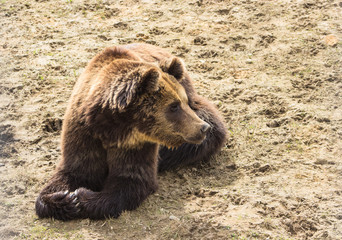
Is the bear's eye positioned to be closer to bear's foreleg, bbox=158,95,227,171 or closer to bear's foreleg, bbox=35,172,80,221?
bear's foreleg, bbox=158,95,227,171

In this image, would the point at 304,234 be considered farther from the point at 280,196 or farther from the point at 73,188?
the point at 73,188

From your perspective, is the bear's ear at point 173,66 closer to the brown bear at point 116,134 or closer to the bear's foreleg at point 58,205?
the brown bear at point 116,134

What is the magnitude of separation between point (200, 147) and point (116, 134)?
5.15 feet

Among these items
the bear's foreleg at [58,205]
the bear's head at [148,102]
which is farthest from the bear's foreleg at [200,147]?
the bear's foreleg at [58,205]

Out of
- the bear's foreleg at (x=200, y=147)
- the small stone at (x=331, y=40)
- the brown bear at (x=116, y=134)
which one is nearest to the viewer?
the brown bear at (x=116, y=134)

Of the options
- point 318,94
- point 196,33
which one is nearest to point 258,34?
point 196,33

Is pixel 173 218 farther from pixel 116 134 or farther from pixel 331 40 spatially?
pixel 331 40

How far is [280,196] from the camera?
18.0 feet

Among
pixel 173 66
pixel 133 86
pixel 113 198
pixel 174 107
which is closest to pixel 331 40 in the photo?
pixel 173 66

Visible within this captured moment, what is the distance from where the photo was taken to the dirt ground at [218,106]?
5078 millimetres

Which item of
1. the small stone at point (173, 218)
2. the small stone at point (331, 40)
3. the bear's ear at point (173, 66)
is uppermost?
the bear's ear at point (173, 66)

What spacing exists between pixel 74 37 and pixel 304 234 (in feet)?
19.8

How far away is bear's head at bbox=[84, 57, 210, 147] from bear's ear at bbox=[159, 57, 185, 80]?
0.04 ft

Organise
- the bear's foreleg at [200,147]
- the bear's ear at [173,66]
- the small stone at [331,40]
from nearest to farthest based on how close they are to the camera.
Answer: the bear's ear at [173,66] < the bear's foreleg at [200,147] < the small stone at [331,40]
